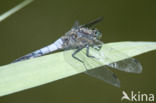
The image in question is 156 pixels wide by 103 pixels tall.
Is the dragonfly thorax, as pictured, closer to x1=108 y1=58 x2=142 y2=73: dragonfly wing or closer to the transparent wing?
the transparent wing

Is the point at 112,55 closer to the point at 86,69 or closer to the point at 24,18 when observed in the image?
the point at 86,69

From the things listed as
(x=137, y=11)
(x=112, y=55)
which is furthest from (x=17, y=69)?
(x=137, y=11)

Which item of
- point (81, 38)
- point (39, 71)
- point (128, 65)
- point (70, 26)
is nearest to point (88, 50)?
point (81, 38)

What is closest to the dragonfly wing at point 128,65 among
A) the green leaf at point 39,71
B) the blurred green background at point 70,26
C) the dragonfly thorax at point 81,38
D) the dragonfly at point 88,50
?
the dragonfly at point 88,50

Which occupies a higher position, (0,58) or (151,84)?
(0,58)

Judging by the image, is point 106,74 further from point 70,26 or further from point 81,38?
point 70,26

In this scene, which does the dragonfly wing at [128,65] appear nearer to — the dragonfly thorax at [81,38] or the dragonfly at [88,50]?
the dragonfly at [88,50]
